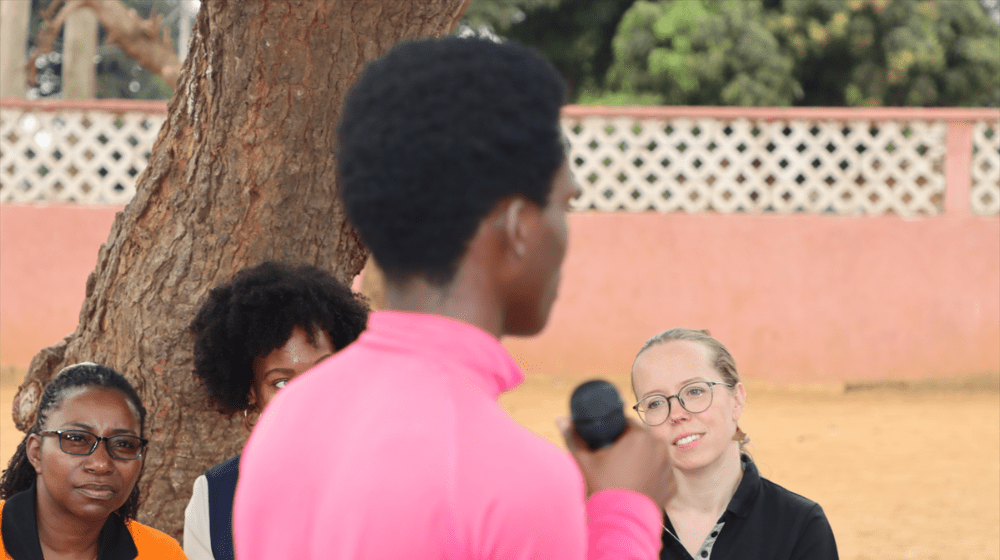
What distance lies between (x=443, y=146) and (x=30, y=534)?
5.65ft

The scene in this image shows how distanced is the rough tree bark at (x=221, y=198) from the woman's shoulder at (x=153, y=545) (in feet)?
1.50

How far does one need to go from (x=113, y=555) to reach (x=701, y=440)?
1328 millimetres

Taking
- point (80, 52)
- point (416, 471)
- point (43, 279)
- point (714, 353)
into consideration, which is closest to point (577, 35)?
point (80, 52)

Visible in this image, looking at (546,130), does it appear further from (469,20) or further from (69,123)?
(469,20)

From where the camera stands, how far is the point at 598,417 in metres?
1.04

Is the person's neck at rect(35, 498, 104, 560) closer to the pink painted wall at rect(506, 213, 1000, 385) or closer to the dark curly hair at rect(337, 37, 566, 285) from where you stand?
the dark curly hair at rect(337, 37, 566, 285)

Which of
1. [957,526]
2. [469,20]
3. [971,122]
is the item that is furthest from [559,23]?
[957,526]

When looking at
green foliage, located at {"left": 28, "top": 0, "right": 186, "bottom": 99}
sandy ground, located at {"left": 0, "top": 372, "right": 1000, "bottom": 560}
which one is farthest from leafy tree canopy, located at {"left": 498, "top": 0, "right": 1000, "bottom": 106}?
green foliage, located at {"left": 28, "top": 0, "right": 186, "bottom": 99}

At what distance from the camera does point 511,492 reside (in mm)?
813

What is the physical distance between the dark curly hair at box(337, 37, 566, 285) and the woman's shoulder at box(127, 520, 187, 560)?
1.54m

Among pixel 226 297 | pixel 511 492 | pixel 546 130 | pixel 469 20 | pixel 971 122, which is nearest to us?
pixel 511 492

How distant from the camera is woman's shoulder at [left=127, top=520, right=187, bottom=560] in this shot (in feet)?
7.20

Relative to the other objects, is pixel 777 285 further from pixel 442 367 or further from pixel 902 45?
pixel 442 367

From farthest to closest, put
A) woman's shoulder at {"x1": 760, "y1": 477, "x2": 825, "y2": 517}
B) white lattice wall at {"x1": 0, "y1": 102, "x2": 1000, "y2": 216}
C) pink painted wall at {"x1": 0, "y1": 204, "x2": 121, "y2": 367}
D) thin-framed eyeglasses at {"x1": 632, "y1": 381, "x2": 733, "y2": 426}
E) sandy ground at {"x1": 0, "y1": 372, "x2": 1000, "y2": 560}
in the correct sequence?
white lattice wall at {"x1": 0, "y1": 102, "x2": 1000, "y2": 216} < pink painted wall at {"x1": 0, "y1": 204, "x2": 121, "y2": 367} < sandy ground at {"x1": 0, "y1": 372, "x2": 1000, "y2": 560} < thin-framed eyeglasses at {"x1": 632, "y1": 381, "x2": 733, "y2": 426} < woman's shoulder at {"x1": 760, "y1": 477, "x2": 825, "y2": 517}
